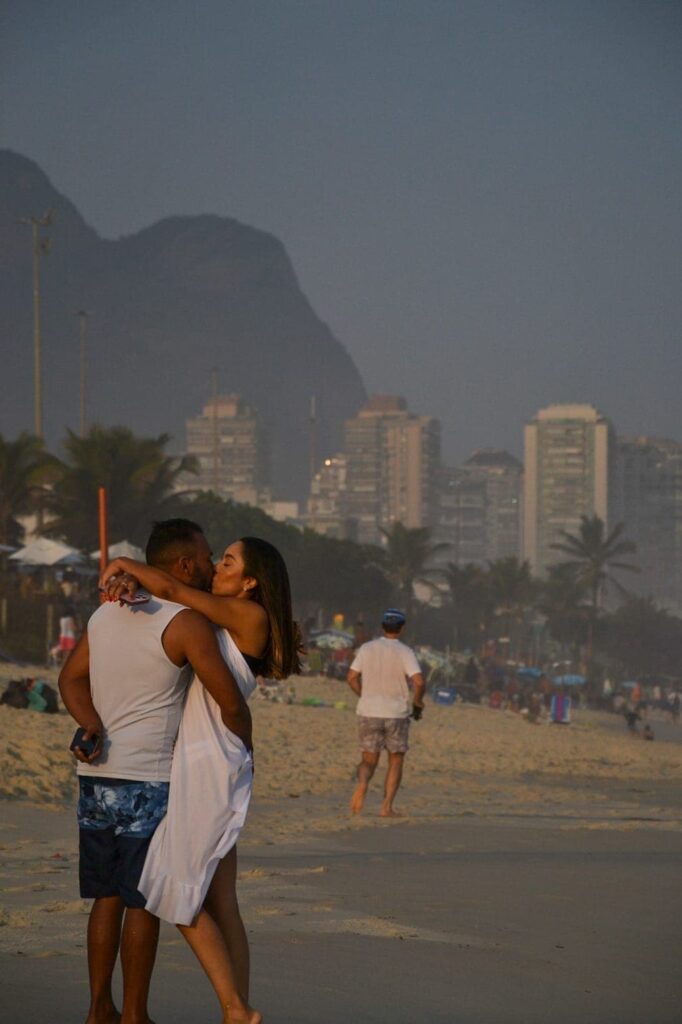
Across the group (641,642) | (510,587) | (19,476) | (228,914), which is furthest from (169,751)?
(641,642)

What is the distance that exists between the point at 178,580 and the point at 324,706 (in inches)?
798

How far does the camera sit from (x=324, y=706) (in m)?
24.1

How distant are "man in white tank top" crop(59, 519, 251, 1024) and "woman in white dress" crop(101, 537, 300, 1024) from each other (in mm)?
47

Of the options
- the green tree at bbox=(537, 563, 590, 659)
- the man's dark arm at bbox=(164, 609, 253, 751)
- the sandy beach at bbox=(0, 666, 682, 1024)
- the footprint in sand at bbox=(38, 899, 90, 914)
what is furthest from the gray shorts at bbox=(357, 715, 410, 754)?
the green tree at bbox=(537, 563, 590, 659)

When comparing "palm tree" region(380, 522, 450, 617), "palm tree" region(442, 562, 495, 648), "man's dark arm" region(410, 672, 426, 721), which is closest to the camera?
"man's dark arm" region(410, 672, 426, 721)

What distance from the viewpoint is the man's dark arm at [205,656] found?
3.85 meters

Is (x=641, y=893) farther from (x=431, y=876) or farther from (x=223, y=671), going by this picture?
(x=223, y=671)

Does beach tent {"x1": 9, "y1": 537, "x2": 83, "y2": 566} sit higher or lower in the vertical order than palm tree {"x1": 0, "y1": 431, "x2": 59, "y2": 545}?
lower

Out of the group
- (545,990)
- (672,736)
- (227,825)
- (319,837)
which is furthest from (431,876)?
(672,736)

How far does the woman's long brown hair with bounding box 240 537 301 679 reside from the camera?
13.3ft

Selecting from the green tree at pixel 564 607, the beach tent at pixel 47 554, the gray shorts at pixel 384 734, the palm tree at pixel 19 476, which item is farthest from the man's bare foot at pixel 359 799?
the green tree at pixel 564 607

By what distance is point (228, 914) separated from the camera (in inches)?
155

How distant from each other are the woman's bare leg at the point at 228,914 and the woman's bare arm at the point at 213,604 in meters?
0.56

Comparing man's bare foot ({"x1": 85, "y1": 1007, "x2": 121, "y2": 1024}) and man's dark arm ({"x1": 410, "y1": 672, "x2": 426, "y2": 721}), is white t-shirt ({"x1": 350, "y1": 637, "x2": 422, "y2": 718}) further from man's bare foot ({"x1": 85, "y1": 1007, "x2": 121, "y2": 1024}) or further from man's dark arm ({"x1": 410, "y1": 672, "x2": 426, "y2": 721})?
man's bare foot ({"x1": 85, "y1": 1007, "x2": 121, "y2": 1024})
